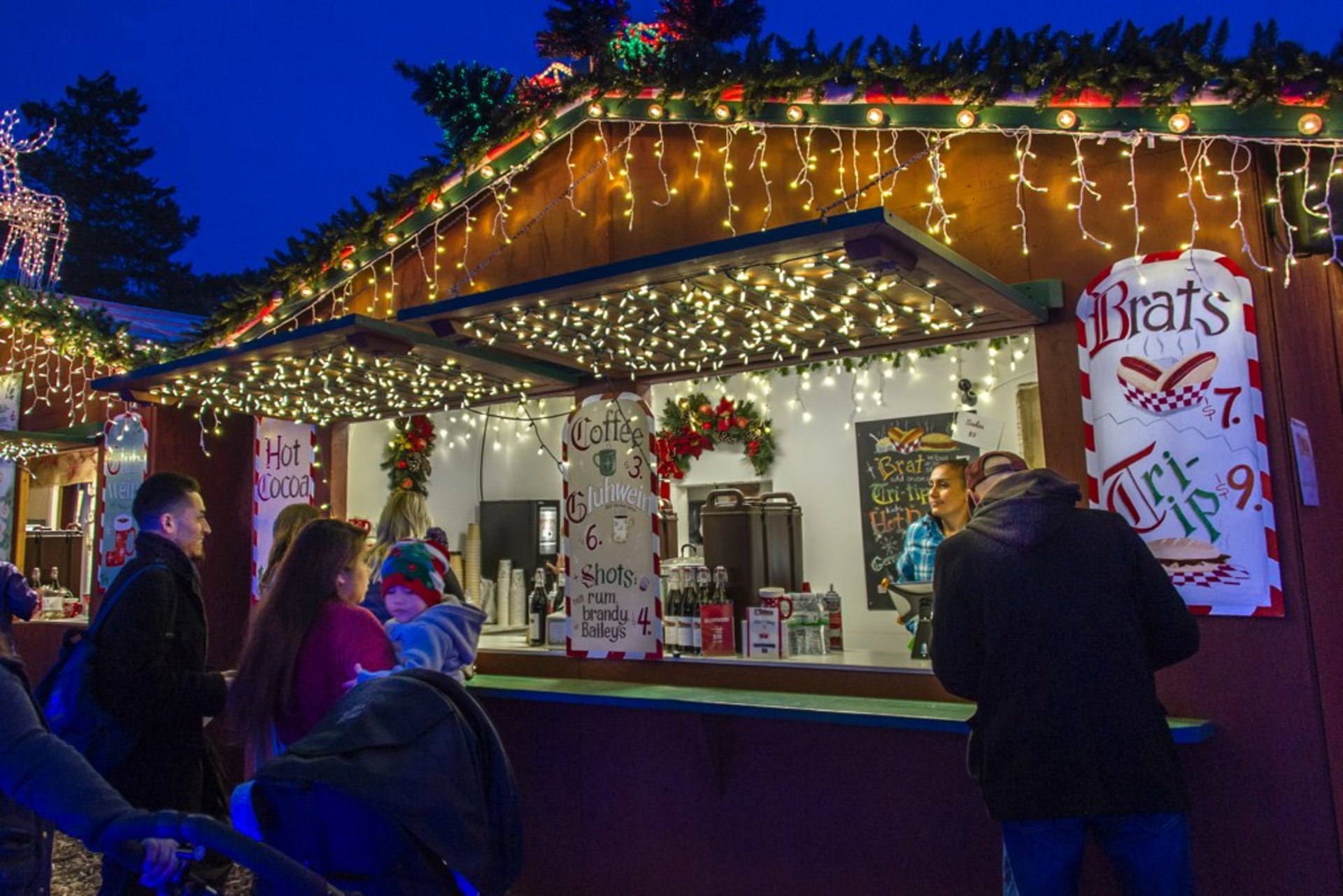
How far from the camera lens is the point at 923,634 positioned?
14.4 ft

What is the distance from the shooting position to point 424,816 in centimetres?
198

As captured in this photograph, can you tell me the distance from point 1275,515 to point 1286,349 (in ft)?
1.95

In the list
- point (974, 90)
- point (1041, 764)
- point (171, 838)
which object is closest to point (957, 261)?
point (974, 90)

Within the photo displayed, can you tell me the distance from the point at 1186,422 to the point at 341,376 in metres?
3.93

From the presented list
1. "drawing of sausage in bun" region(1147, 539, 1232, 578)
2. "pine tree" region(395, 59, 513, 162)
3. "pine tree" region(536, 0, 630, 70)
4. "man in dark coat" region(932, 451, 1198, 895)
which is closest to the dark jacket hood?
"man in dark coat" region(932, 451, 1198, 895)

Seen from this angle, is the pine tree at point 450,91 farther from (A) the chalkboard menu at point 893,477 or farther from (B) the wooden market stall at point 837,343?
(A) the chalkboard menu at point 893,477

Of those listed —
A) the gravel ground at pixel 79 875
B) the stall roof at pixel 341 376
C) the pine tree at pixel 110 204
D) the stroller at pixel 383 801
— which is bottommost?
the gravel ground at pixel 79 875

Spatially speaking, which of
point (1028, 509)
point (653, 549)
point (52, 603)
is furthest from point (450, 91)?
point (1028, 509)

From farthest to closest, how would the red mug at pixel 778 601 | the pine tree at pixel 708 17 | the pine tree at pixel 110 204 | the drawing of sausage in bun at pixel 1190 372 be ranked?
the pine tree at pixel 110 204 < the pine tree at pixel 708 17 < the red mug at pixel 778 601 < the drawing of sausage in bun at pixel 1190 372

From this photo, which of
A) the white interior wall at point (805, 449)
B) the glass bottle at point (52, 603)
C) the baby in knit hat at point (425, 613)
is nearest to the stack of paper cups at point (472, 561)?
the white interior wall at point (805, 449)

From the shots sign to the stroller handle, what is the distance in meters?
5.29

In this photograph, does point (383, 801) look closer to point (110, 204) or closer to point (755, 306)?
point (755, 306)

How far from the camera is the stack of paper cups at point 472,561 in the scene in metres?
7.42

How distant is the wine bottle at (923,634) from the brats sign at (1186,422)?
3.26ft
